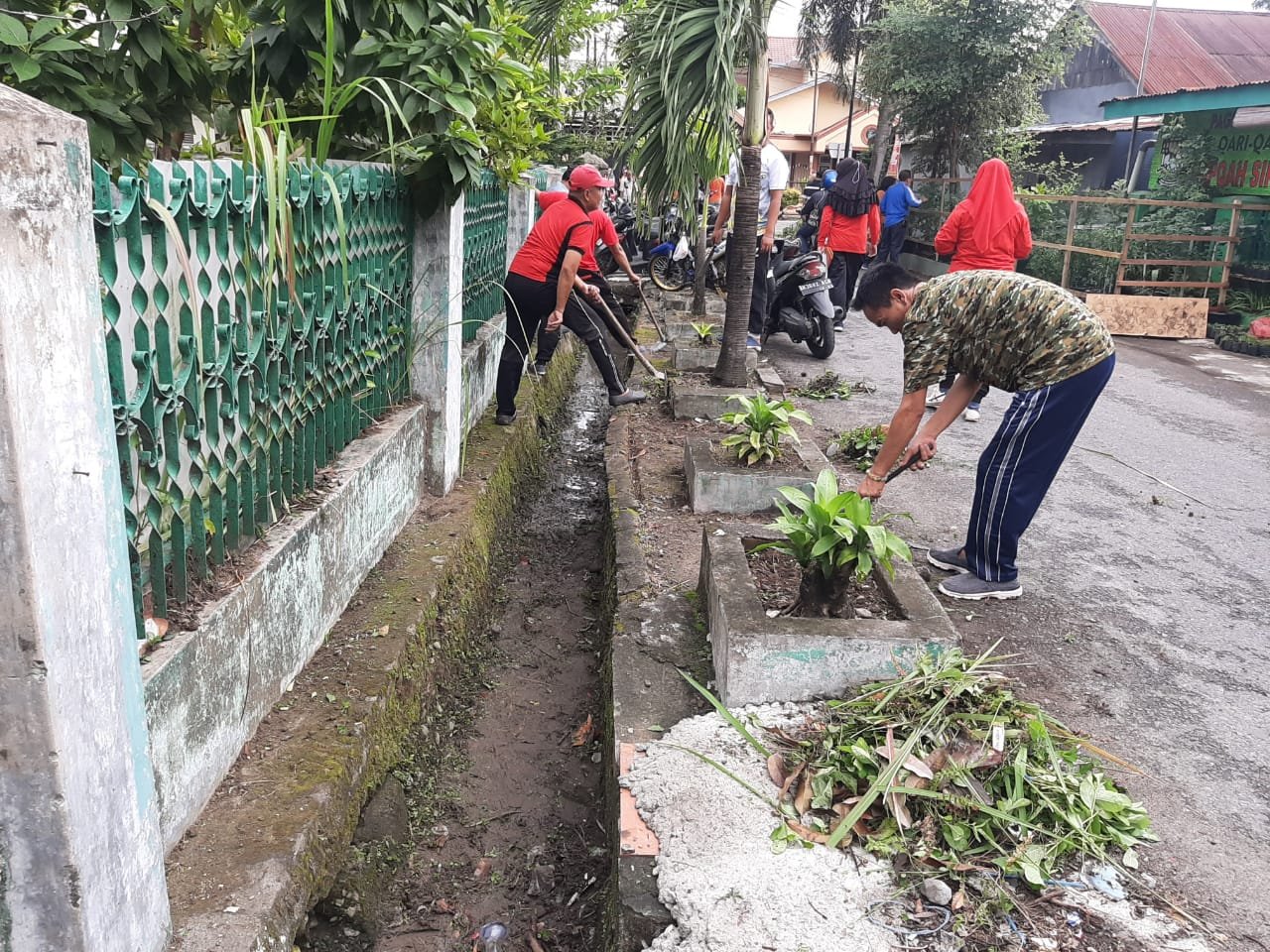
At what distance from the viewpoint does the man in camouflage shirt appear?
3.79 metres

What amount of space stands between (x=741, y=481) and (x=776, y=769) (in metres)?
2.14

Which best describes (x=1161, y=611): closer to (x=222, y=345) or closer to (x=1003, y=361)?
(x=1003, y=361)


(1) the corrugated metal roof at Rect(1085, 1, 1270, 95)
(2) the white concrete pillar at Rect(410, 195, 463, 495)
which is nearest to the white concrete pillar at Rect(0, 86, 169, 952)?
(2) the white concrete pillar at Rect(410, 195, 463, 495)

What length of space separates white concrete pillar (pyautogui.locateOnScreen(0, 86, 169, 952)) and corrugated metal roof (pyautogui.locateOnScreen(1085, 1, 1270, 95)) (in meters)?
26.7

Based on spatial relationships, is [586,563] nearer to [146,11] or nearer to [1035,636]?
[1035,636]

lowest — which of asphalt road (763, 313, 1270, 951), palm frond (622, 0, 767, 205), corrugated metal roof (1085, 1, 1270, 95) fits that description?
asphalt road (763, 313, 1270, 951)

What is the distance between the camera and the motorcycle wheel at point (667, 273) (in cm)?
1309

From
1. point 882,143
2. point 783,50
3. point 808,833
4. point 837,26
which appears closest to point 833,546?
point 808,833

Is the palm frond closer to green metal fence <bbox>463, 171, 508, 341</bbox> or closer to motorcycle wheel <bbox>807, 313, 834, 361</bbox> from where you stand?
green metal fence <bbox>463, 171, 508, 341</bbox>

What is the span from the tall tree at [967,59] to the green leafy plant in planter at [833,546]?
16.6 meters

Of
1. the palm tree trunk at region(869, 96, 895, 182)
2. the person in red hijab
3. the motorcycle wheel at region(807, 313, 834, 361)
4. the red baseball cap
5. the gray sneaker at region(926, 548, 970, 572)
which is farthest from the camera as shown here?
the palm tree trunk at region(869, 96, 895, 182)

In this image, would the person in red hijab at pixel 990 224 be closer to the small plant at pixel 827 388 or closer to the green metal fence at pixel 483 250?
the small plant at pixel 827 388

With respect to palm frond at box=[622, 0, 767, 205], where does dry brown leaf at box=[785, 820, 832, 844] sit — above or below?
below

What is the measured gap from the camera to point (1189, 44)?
26141 millimetres
